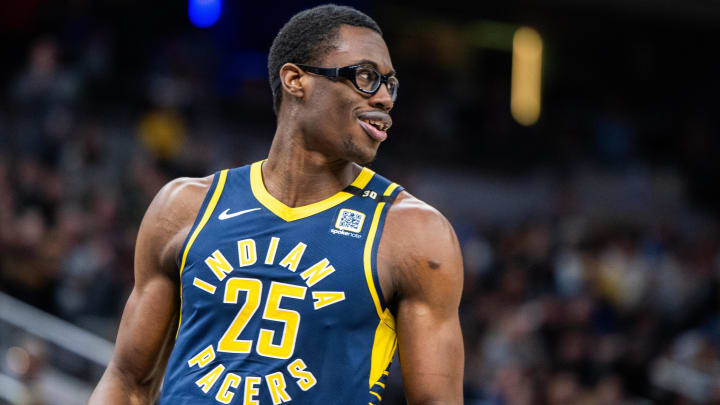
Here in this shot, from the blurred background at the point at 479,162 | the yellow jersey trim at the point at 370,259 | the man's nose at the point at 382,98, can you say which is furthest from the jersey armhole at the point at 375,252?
the blurred background at the point at 479,162

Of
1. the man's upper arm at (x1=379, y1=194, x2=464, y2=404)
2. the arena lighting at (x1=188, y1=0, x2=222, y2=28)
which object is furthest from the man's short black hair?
Result: the arena lighting at (x1=188, y1=0, x2=222, y2=28)

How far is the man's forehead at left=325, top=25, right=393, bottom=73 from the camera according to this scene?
3.32m

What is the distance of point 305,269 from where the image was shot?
3.23 meters

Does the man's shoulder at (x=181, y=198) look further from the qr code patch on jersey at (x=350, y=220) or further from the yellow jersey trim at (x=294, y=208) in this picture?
the qr code patch on jersey at (x=350, y=220)

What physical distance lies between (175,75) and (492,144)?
5684mm

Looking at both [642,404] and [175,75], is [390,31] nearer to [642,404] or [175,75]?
[175,75]

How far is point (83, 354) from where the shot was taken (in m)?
8.95

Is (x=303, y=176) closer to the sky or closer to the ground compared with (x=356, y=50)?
closer to the ground

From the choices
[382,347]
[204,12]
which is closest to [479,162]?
[204,12]

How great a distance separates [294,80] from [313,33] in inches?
7.1

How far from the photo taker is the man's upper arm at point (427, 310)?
3.14m

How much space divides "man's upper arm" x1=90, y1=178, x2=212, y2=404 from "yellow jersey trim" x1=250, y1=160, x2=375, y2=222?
206 millimetres

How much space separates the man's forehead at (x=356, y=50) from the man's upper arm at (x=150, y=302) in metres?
0.71

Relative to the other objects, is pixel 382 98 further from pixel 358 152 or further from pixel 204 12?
pixel 204 12
